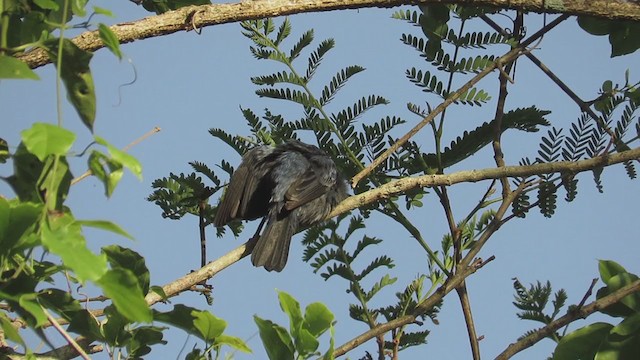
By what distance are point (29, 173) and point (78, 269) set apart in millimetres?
584

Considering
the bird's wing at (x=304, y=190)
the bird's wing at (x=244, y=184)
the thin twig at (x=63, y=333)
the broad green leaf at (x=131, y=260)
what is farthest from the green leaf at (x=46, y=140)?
the bird's wing at (x=304, y=190)

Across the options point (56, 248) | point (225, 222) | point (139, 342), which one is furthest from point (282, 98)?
point (56, 248)

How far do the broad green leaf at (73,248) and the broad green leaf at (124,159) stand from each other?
158 millimetres

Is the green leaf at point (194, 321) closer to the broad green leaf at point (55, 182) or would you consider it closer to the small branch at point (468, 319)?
the broad green leaf at point (55, 182)

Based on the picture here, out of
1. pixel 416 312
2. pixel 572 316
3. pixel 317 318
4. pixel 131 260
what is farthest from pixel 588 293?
pixel 131 260

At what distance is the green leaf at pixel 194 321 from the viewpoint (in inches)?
99.7

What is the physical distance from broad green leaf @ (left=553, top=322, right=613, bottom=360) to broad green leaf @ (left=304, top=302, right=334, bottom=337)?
106cm

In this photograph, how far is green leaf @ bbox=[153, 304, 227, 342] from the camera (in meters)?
2.53

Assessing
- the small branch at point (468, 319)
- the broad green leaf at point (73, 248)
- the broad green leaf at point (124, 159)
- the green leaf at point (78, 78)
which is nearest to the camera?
the broad green leaf at point (73, 248)

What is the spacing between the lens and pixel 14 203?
2137mm

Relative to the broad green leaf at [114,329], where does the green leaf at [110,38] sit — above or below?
above

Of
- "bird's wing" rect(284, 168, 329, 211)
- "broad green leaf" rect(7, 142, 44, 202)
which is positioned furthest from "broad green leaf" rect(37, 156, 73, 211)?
"bird's wing" rect(284, 168, 329, 211)

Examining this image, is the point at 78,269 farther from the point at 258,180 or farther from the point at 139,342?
the point at 258,180

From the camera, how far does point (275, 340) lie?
254cm
